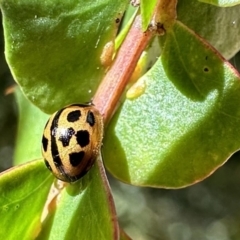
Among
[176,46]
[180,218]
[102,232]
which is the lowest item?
[180,218]

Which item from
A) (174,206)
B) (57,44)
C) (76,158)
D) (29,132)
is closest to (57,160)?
(76,158)

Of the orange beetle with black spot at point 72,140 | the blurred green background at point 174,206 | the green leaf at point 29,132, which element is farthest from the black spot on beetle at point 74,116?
the blurred green background at point 174,206

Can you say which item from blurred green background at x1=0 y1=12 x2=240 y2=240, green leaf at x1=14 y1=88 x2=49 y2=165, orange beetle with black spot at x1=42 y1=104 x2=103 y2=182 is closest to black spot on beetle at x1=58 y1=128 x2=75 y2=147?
orange beetle with black spot at x1=42 y1=104 x2=103 y2=182

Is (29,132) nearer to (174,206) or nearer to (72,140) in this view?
(72,140)

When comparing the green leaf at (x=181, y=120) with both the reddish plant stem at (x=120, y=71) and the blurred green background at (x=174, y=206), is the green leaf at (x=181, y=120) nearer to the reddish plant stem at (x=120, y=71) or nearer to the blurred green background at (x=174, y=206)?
the reddish plant stem at (x=120, y=71)

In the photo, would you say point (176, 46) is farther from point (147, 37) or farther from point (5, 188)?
point (5, 188)

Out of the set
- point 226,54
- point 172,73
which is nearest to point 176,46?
point 172,73
